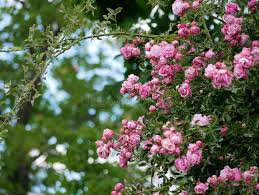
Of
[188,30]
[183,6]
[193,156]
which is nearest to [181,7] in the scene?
[183,6]

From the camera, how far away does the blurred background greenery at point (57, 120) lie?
21.6ft

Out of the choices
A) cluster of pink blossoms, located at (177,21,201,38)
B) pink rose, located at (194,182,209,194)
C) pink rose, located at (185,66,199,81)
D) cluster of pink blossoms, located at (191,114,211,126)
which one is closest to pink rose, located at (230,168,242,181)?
pink rose, located at (194,182,209,194)

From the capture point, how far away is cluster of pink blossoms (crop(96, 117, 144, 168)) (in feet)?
9.32

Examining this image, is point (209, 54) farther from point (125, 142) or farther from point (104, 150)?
point (104, 150)

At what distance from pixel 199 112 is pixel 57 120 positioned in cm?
728

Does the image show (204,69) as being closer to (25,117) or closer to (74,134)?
(74,134)

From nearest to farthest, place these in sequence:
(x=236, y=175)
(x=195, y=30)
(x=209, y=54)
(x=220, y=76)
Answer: (x=220, y=76) < (x=236, y=175) < (x=209, y=54) < (x=195, y=30)

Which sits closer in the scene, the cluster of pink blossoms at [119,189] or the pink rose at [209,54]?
the pink rose at [209,54]

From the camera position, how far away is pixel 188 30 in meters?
2.87

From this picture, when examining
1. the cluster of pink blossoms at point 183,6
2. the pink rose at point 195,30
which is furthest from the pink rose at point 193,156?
the cluster of pink blossoms at point 183,6

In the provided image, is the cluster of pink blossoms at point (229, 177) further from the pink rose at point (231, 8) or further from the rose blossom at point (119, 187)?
the pink rose at point (231, 8)

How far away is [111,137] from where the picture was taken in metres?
2.97

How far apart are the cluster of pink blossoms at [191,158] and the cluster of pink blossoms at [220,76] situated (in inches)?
11.0

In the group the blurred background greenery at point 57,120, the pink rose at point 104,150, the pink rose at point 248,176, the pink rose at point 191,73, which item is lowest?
the pink rose at point 248,176
